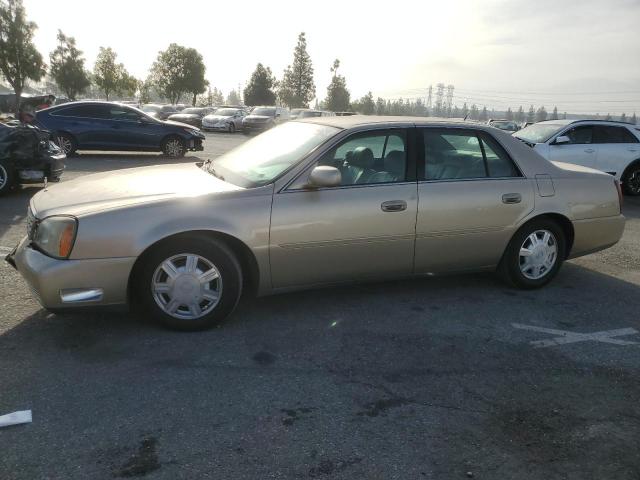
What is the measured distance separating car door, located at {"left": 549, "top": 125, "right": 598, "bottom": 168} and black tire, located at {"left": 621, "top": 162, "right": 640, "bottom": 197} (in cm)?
92

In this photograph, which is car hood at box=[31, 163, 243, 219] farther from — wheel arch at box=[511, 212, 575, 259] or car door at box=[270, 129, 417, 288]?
wheel arch at box=[511, 212, 575, 259]

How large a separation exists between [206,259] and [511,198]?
8.55 ft

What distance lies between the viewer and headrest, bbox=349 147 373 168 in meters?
4.28

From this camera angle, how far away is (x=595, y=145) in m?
10.9

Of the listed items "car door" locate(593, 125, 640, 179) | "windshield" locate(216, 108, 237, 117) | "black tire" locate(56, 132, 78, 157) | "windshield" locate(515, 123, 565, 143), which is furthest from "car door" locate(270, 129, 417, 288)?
"windshield" locate(216, 108, 237, 117)

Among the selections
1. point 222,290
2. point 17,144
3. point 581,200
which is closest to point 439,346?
point 222,290

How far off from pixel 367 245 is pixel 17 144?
6709 mm

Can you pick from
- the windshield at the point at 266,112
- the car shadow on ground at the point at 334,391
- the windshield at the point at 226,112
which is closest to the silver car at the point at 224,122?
the windshield at the point at 226,112

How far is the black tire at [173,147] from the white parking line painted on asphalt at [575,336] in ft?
40.2

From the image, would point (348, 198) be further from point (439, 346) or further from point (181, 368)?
point (181, 368)

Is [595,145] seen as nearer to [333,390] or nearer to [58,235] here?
[333,390]

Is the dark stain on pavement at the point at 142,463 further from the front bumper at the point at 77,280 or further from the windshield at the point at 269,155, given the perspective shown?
the windshield at the point at 269,155

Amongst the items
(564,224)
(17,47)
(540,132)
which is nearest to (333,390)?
(564,224)

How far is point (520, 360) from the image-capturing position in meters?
3.56
